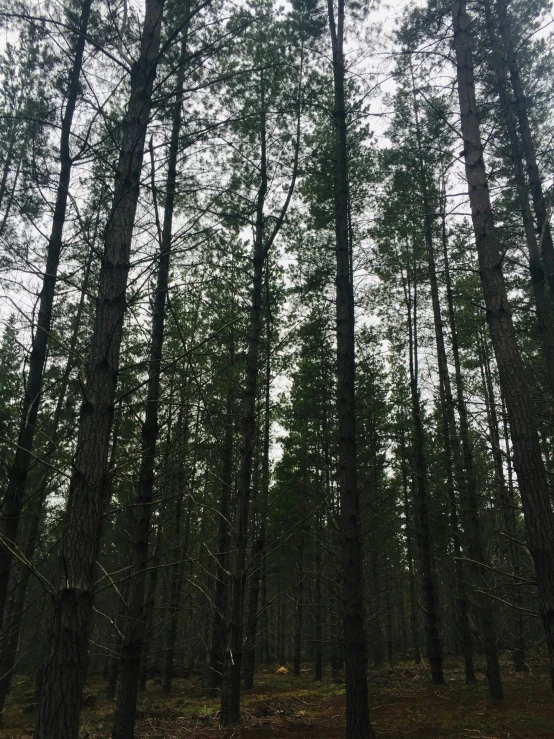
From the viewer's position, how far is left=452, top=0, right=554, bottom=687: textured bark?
4.34 m

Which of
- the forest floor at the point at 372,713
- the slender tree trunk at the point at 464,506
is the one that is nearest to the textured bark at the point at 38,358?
the forest floor at the point at 372,713

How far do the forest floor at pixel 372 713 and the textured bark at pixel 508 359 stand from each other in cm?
409

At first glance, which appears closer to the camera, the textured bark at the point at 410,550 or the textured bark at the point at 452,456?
the textured bark at the point at 452,456

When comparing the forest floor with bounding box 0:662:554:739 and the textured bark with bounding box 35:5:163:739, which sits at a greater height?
the textured bark with bounding box 35:5:163:739

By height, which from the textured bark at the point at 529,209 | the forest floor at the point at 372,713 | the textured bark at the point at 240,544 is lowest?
the forest floor at the point at 372,713

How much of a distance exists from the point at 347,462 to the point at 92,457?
4441 mm

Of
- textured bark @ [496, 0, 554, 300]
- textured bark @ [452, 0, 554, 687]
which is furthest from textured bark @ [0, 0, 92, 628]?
textured bark @ [496, 0, 554, 300]

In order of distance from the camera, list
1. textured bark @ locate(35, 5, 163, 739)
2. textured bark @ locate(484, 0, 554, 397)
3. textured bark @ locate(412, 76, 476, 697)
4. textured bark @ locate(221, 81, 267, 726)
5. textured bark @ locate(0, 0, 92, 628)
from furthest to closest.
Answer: textured bark @ locate(412, 76, 476, 697) → textured bark @ locate(484, 0, 554, 397) → textured bark @ locate(221, 81, 267, 726) → textured bark @ locate(0, 0, 92, 628) → textured bark @ locate(35, 5, 163, 739)

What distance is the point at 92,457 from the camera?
2625mm

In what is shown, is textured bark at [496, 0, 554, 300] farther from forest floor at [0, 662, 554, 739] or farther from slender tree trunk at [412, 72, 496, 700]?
forest floor at [0, 662, 554, 739]

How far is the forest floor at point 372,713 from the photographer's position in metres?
7.36

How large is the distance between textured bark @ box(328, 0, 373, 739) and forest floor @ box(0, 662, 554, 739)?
6.71 feet

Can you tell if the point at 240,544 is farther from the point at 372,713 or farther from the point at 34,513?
the point at 372,713

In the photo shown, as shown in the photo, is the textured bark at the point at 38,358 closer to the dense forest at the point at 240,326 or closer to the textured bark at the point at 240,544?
the dense forest at the point at 240,326
